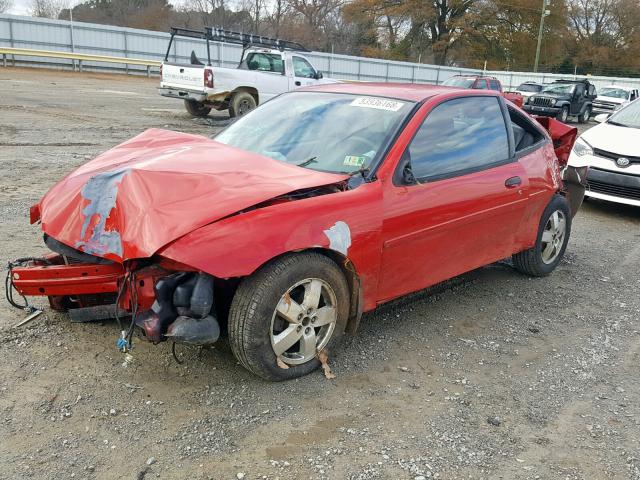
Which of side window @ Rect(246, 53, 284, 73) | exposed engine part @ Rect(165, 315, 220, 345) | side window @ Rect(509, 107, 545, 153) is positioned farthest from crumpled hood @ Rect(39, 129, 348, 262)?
side window @ Rect(246, 53, 284, 73)

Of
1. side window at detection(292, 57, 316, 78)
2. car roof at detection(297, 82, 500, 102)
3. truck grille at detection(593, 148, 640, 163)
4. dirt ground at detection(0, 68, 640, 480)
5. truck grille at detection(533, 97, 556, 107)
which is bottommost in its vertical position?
dirt ground at detection(0, 68, 640, 480)

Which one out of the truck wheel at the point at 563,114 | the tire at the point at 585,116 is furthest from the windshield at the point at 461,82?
the tire at the point at 585,116

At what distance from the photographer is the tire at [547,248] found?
497cm

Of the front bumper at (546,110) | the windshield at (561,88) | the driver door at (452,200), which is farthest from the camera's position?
the windshield at (561,88)

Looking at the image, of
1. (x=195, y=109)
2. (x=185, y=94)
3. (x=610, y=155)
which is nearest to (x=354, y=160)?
(x=610, y=155)

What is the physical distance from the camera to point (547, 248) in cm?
513

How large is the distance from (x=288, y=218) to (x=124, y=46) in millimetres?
32095

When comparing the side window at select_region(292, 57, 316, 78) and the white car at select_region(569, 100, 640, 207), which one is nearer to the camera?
the white car at select_region(569, 100, 640, 207)

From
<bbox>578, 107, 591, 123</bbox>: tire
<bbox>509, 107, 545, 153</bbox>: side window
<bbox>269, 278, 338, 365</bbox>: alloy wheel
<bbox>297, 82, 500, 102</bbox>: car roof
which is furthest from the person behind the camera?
<bbox>578, 107, 591, 123</bbox>: tire

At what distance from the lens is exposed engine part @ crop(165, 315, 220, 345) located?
109 inches

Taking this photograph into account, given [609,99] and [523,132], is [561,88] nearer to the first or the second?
[609,99]

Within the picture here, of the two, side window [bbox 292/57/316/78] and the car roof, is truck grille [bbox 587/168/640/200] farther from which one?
side window [bbox 292/57/316/78]

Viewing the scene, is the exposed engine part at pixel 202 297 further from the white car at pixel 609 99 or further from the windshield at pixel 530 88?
the white car at pixel 609 99

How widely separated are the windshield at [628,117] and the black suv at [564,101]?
47.4 feet
